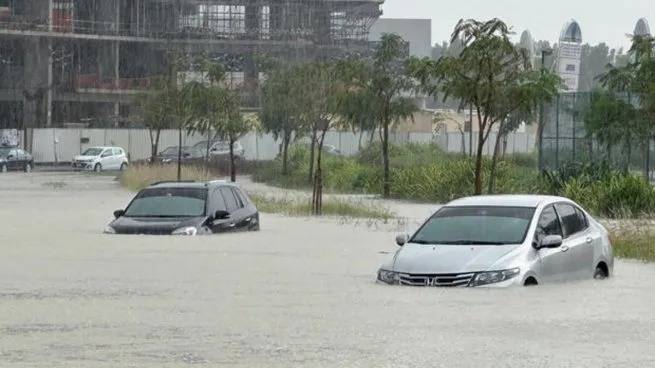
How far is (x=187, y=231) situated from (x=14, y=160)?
57158mm

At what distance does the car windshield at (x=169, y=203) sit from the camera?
28.3 m

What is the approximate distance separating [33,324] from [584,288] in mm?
7026

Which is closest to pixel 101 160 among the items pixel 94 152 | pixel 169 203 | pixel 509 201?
pixel 94 152

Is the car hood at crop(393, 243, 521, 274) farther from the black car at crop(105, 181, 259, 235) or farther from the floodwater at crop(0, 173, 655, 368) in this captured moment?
the black car at crop(105, 181, 259, 235)

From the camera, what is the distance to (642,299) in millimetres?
18188

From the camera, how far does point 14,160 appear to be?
8288 centimetres

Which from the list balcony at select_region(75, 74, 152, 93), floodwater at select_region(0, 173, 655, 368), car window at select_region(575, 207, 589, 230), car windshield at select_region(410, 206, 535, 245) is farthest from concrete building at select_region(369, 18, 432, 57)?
car windshield at select_region(410, 206, 535, 245)

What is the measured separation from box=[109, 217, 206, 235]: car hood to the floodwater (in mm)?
445

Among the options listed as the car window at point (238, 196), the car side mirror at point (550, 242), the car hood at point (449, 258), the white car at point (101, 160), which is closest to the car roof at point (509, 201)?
the car side mirror at point (550, 242)

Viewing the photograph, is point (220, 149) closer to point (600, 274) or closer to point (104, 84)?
point (104, 84)

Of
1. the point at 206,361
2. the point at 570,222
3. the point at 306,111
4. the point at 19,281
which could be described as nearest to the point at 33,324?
the point at 206,361

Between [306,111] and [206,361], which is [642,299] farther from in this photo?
[306,111]

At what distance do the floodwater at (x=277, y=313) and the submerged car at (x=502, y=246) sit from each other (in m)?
0.28

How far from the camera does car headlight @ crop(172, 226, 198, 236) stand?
A: 89.5 ft
